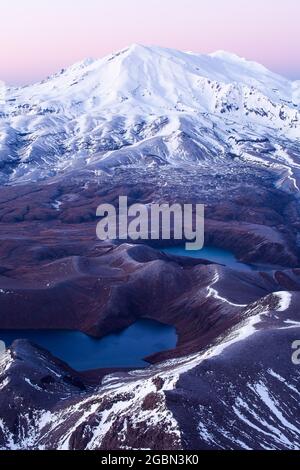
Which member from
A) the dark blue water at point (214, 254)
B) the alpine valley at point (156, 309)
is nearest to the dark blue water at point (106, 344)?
the alpine valley at point (156, 309)

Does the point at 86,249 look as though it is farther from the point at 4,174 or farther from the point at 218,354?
the point at 4,174

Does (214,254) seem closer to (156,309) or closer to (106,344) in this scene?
(156,309)

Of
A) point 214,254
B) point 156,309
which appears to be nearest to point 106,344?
point 156,309

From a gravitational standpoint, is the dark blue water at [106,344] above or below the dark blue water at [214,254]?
below

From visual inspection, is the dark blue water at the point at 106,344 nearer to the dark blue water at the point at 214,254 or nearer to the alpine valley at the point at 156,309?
the alpine valley at the point at 156,309

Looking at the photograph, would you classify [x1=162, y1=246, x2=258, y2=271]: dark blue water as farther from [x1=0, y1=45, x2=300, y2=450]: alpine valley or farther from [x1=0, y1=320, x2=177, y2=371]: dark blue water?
[x1=0, y1=320, x2=177, y2=371]: dark blue water

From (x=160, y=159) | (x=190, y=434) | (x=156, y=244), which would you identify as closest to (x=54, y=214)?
(x=156, y=244)
